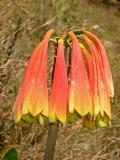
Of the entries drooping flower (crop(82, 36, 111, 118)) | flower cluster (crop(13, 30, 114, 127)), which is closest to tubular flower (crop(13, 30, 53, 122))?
flower cluster (crop(13, 30, 114, 127))

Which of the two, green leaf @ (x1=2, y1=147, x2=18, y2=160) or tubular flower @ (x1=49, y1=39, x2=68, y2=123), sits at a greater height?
tubular flower @ (x1=49, y1=39, x2=68, y2=123)

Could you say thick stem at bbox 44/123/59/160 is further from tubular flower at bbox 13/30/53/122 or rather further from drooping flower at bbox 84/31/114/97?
drooping flower at bbox 84/31/114/97

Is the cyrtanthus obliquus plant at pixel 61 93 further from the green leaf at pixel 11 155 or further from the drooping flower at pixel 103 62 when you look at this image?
the green leaf at pixel 11 155

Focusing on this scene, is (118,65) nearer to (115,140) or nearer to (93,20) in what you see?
(93,20)

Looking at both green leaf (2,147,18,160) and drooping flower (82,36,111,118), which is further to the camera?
green leaf (2,147,18,160)

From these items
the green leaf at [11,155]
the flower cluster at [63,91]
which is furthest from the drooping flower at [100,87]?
the green leaf at [11,155]

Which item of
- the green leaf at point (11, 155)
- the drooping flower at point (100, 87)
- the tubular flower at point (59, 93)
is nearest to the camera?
the tubular flower at point (59, 93)

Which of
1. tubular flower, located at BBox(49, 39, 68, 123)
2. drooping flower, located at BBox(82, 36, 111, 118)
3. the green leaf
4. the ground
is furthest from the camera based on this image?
the ground
